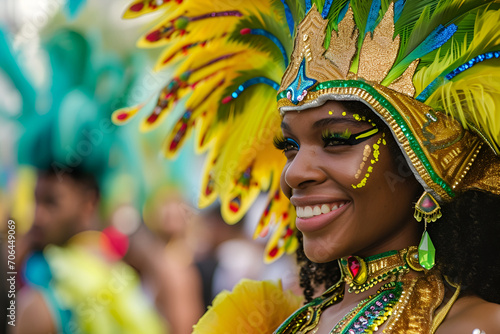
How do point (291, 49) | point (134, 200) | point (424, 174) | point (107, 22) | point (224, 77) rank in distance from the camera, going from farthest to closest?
1. point (134, 200)
2. point (107, 22)
3. point (224, 77)
4. point (291, 49)
5. point (424, 174)

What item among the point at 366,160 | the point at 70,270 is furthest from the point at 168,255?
the point at 366,160

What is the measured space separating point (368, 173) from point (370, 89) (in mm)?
233

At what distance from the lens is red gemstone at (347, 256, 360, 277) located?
1693mm

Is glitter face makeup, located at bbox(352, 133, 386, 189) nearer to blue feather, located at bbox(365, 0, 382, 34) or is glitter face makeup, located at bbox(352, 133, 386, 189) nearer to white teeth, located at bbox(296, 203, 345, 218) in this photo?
white teeth, located at bbox(296, 203, 345, 218)

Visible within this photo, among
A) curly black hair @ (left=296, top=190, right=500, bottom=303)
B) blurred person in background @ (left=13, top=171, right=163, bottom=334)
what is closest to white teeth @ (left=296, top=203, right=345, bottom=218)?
curly black hair @ (left=296, top=190, right=500, bottom=303)

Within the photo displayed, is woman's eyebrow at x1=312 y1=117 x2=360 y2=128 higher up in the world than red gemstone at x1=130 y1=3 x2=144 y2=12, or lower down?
lower down

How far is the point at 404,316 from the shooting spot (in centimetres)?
151

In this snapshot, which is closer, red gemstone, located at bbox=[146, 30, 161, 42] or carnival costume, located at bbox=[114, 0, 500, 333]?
carnival costume, located at bbox=[114, 0, 500, 333]

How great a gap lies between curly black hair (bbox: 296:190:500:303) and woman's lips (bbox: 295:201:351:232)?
0.96 feet

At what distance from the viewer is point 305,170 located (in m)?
1.59

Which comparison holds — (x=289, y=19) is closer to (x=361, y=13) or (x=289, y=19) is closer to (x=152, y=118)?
(x=361, y=13)

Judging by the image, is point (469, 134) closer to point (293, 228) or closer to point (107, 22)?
point (293, 228)

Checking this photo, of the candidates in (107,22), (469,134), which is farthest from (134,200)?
(469,134)

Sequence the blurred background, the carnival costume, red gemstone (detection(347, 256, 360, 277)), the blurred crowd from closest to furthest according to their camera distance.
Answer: the carnival costume < red gemstone (detection(347, 256, 360, 277)) < the blurred background < the blurred crowd
